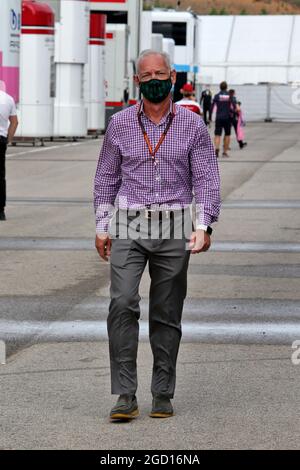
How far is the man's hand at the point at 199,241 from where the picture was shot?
7.42 meters

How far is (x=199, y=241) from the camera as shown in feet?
24.3

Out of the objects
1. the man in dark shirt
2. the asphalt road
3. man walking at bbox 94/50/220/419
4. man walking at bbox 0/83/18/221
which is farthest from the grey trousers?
the man in dark shirt

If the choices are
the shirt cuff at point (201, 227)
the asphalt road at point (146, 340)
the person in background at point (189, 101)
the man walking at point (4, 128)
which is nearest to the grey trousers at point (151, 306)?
the shirt cuff at point (201, 227)

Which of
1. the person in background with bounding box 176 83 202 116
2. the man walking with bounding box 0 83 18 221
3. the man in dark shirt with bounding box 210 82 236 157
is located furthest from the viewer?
the man in dark shirt with bounding box 210 82 236 157

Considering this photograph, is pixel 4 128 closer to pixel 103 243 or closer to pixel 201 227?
pixel 103 243

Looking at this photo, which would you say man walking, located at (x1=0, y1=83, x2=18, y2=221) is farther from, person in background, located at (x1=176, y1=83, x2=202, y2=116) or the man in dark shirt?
the man in dark shirt

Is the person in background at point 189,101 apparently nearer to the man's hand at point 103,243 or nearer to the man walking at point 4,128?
the man walking at point 4,128

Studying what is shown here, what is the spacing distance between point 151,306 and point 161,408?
54cm

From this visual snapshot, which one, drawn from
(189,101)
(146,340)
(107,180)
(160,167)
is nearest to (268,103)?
(189,101)

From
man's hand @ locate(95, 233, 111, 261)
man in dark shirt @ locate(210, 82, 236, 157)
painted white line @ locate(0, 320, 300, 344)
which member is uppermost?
man's hand @ locate(95, 233, 111, 261)

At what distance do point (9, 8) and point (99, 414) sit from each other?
88.6 feet

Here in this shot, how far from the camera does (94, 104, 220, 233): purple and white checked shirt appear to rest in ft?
24.4

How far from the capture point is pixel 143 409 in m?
7.69
